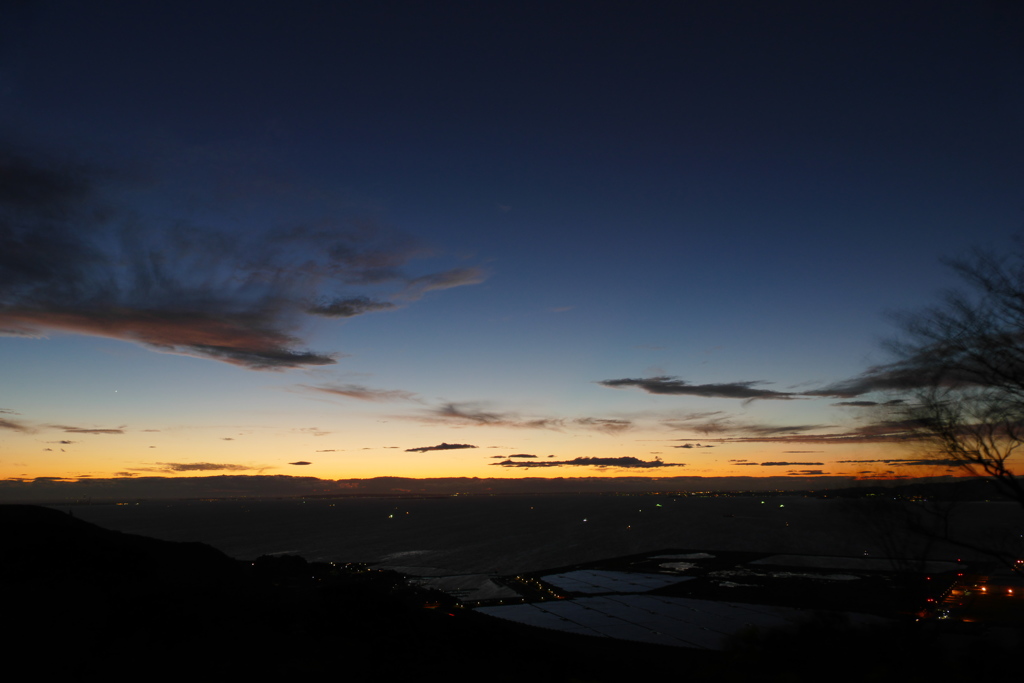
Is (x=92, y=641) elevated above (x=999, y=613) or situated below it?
above

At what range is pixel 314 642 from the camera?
21.0 m

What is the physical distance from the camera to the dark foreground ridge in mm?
14961

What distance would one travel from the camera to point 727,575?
6744 cm

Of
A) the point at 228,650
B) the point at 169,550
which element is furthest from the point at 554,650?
the point at 169,550

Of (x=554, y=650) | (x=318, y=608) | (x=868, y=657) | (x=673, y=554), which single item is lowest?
(x=673, y=554)

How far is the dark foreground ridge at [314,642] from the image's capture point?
1496 cm

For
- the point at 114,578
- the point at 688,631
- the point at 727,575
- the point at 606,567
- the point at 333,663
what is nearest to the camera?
the point at 333,663

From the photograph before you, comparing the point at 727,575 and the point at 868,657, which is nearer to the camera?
the point at 868,657

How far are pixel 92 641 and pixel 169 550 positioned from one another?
87.4 feet

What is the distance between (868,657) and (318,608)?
873 inches

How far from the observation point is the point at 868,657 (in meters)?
14.8

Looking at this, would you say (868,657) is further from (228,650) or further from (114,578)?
(114,578)

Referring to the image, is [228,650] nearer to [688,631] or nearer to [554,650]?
[554,650]

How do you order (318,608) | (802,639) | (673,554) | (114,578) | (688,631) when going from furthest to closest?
(673,554)
(688,631)
(114,578)
(318,608)
(802,639)
